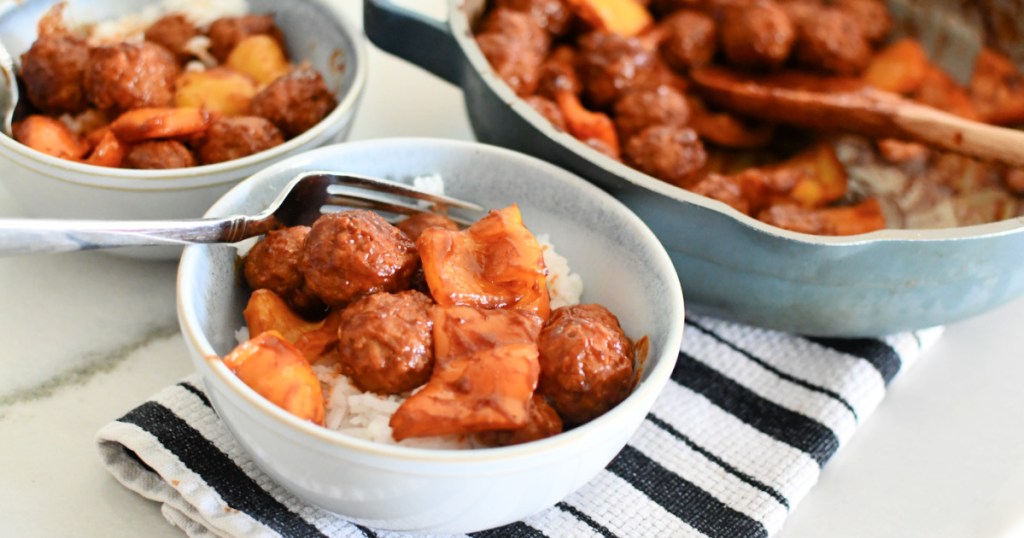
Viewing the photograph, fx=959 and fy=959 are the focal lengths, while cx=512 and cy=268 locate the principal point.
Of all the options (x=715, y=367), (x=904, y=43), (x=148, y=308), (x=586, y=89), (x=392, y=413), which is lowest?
(x=148, y=308)

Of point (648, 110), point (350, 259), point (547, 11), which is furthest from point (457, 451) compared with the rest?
point (547, 11)

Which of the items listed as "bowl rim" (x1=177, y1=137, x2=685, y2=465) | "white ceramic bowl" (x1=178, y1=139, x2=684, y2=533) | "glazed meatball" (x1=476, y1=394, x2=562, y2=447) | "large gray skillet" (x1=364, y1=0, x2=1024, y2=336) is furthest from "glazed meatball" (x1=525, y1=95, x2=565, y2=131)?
"glazed meatball" (x1=476, y1=394, x2=562, y2=447)

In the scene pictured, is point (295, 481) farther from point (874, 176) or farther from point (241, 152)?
point (874, 176)

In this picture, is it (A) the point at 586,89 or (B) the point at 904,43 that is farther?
(B) the point at 904,43

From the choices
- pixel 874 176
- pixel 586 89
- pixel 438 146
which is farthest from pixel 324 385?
pixel 874 176

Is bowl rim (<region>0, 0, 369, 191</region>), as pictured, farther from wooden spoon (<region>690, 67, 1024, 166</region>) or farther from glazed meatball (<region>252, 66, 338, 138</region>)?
wooden spoon (<region>690, 67, 1024, 166</region>)

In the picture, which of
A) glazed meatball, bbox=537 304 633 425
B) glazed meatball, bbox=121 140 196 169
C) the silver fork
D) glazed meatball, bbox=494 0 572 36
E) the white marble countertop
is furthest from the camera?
glazed meatball, bbox=494 0 572 36

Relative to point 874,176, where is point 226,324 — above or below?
below
